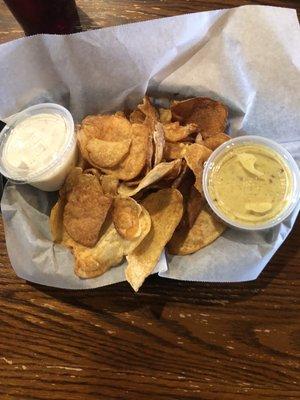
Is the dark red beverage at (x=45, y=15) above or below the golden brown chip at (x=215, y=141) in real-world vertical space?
above

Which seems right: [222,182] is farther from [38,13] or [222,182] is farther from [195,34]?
[38,13]

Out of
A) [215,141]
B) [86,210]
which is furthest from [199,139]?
[86,210]

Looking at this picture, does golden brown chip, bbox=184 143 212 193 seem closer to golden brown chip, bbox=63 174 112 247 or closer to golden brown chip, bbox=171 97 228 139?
golden brown chip, bbox=171 97 228 139

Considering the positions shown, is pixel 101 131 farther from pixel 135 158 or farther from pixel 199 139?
pixel 199 139

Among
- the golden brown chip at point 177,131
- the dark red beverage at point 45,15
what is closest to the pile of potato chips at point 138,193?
the golden brown chip at point 177,131

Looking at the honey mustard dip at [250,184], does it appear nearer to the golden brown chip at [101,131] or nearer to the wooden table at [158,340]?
the wooden table at [158,340]
